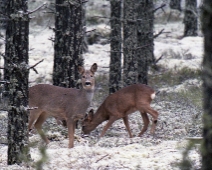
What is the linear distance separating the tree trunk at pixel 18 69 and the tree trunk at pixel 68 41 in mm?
3667

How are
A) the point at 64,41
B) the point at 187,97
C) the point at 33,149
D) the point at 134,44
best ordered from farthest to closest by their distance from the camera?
1. the point at 187,97
2. the point at 134,44
3. the point at 64,41
4. the point at 33,149

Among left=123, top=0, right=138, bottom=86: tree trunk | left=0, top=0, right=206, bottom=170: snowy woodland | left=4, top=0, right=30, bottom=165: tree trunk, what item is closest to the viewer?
left=4, top=0, right=30, bottom=165: tree trunk

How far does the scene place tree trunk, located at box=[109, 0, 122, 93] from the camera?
1545 centimetres

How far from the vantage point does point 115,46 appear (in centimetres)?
1548

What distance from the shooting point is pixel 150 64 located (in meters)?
20.6

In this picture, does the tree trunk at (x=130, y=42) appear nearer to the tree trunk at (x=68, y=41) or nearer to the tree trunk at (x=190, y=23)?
the tree trunk at (x=68, y=41)

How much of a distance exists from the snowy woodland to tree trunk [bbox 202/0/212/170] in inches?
4.0

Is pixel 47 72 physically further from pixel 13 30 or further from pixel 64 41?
pixel 13 30

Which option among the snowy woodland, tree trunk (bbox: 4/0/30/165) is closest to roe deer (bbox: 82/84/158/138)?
the snowy woodland

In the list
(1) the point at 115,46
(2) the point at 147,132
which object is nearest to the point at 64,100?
(2) the point at 147,132

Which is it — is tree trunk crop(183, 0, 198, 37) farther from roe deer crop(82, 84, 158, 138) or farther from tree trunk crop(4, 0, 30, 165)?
tree trunk crop(4, 0, 30, 165)

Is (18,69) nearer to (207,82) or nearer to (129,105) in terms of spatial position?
(207,82)

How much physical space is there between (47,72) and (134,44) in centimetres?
701

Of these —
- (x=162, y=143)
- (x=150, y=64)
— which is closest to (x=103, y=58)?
(x=150, y=64)
